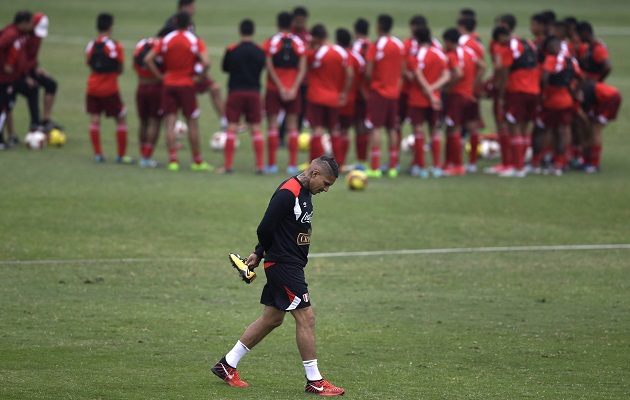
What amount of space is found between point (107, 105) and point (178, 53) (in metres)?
1.87

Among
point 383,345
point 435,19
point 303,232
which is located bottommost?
point 383,345

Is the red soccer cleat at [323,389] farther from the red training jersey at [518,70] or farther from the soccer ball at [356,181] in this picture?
the red training jersey at [518,70]

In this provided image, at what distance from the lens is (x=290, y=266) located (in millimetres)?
8453

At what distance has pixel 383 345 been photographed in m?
10.0

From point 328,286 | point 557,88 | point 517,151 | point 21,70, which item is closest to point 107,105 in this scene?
point 21,70

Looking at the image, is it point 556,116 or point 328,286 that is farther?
point 556,116

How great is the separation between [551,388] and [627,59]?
2894 centimetres

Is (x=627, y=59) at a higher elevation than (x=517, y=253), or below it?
higher

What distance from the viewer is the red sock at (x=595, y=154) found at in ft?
69.4

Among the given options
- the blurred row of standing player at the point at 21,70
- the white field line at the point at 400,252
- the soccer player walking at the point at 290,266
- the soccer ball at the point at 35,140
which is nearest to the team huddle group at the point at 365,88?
the soccer ball at the point at 35,140

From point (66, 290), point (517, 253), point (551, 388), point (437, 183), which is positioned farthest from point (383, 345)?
point (437, 183)

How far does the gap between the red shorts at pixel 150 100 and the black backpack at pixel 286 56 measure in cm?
215

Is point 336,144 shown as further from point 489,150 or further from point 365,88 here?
point 489,150

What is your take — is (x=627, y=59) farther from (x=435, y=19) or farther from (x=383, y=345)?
(x=383, y=345)
